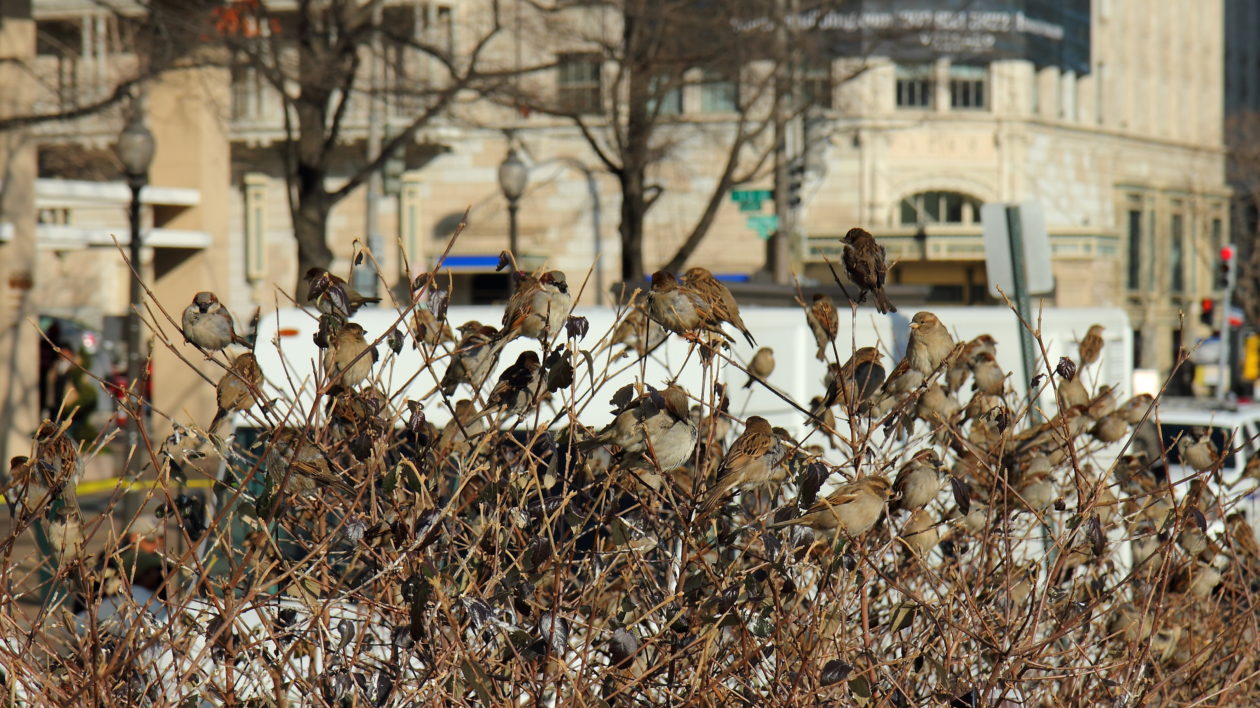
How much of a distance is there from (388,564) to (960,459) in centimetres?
203

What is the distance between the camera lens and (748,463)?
12.1 ft

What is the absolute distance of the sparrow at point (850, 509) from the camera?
12.4 ft

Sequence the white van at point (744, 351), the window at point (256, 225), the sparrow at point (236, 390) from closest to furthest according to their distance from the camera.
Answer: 1. the sparrow at point (236, 390)
2. the white van at point (744, 351)
3. the window at point (256, 225)

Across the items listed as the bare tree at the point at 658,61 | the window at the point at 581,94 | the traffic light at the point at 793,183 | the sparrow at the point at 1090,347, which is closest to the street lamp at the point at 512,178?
the bare tree at the point at 658,61

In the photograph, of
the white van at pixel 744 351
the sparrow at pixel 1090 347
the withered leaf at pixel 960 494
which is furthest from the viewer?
the white van at pixel 744 351

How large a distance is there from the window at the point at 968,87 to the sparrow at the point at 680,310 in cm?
3936

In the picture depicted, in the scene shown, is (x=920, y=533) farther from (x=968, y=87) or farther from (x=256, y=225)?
(x=968, y=87)

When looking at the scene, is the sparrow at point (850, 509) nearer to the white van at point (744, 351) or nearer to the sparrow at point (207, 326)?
the sparrow at point (207, 326)

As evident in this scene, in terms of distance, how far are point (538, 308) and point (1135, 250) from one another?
46.4m

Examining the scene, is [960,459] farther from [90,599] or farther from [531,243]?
[531,243]

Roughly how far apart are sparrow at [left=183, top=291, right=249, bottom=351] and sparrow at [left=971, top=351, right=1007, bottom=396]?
2.40 m

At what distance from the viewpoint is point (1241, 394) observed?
3362 centimetres

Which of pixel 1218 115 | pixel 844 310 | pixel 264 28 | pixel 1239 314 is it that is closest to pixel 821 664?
pixel 844 310

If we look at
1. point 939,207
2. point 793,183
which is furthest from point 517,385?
point 939,207
